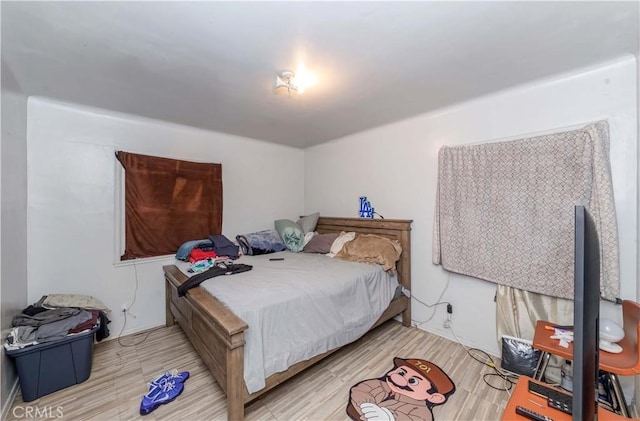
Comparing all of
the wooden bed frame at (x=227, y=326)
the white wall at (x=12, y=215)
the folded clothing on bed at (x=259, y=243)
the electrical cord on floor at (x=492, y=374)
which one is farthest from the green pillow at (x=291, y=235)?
the white wall at (x=12, y=215)

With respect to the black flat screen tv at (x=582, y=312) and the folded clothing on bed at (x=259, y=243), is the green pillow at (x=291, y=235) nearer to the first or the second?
the folded clothing on bed at (x=259, y=243)

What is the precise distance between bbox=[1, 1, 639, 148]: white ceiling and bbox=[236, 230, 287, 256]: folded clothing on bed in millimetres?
1678

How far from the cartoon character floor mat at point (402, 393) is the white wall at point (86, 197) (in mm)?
2445

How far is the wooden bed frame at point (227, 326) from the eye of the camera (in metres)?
1.46

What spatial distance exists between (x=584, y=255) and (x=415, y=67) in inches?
64.1

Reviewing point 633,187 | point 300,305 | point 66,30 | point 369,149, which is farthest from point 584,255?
point 369,149

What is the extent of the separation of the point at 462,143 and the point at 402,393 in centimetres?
225

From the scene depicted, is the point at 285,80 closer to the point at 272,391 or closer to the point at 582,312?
the point at 582,312

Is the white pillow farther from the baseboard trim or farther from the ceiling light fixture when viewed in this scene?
the baseboard trim

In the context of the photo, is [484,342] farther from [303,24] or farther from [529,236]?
[303,24]

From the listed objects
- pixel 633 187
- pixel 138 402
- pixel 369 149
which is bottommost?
pixel 138 402

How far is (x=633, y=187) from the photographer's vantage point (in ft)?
5.56

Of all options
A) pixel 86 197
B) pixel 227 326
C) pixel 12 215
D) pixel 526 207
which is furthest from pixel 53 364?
pixel 526 207

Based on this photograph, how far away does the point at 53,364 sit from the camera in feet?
6.07
